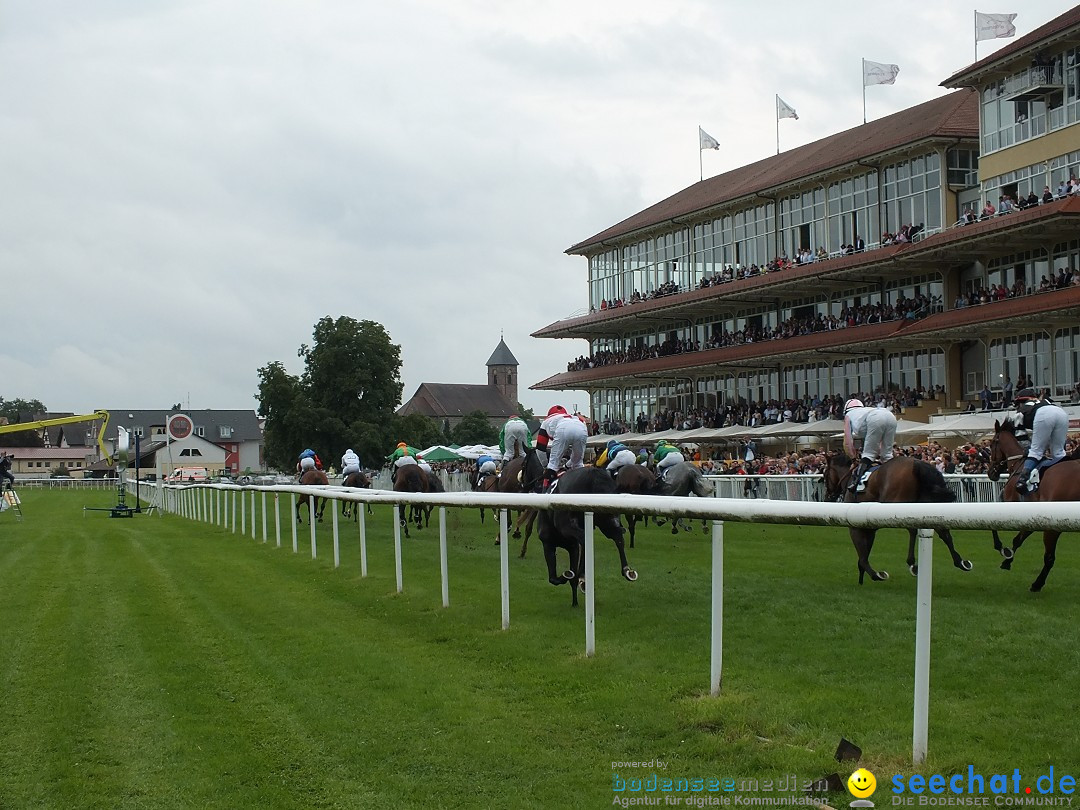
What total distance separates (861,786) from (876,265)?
39.8 meters

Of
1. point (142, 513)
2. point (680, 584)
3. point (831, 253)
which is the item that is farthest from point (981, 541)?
point (831, 253)

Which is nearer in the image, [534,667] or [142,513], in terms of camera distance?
[534,667]

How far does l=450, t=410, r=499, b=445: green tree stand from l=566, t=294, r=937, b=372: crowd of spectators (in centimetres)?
7635

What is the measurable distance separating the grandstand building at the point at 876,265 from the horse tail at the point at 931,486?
24361 mm

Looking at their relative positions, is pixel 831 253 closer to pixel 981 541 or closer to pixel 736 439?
pixel 736 439

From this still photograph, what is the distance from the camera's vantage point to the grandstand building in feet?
118

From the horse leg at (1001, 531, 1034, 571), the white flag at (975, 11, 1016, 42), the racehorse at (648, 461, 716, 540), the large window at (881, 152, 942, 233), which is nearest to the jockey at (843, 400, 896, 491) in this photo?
the horse leg at (1001, 531, 1034, 571)

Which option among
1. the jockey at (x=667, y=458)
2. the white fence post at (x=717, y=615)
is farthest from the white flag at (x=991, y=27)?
the white fence post at (x=717, y=615)

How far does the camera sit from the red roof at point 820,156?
43031 mm

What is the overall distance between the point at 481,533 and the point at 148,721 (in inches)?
264

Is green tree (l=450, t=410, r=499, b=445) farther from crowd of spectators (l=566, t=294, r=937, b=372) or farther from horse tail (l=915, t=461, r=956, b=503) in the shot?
horse tail (l=915, t=461, r=956, b=503)

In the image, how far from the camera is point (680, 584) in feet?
26.6

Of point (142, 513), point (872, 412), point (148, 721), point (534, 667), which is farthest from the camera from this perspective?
point (142, 513)

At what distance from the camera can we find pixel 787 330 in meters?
47.8
